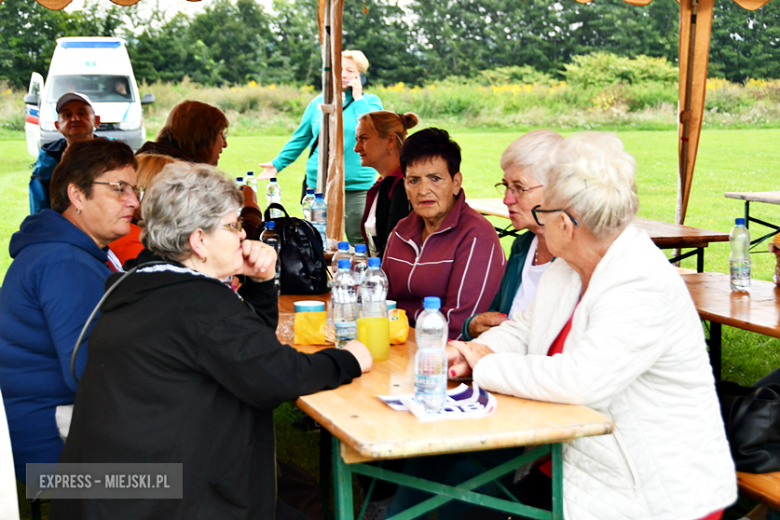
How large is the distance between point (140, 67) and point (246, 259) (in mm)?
16414

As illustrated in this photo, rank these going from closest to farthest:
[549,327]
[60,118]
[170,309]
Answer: [170,309] < [549,327] < [60,118]

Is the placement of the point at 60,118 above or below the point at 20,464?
above

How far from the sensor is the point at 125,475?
1.64 meters

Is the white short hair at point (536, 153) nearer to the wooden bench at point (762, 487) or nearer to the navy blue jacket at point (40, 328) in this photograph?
the wooden bench at point (762, 487)

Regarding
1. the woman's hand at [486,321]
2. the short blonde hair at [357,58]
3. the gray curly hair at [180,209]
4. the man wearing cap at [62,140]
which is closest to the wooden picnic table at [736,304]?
the woman's hand at [486,321]

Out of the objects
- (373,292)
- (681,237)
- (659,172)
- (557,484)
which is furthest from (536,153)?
(659,172)

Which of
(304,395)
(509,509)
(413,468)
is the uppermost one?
(304,395)

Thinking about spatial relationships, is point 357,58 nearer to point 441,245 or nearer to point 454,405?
point 441,245

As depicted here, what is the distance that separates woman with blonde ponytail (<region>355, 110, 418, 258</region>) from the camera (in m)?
4.05

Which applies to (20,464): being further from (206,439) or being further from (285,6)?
(285,6)

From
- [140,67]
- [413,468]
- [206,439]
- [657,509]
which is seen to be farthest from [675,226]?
[140,67]

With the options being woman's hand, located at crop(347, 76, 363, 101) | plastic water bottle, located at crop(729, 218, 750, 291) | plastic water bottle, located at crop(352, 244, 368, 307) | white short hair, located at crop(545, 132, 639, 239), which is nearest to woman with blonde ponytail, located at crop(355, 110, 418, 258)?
plastic water bottle, located at crop(352, 244, 368, 307)

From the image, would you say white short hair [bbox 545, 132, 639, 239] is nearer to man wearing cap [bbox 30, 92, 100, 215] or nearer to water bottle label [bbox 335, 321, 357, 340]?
water bottle label [bbox 335, 321, 357, 340]

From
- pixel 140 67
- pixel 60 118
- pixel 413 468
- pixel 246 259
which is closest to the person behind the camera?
pixel 246 259
